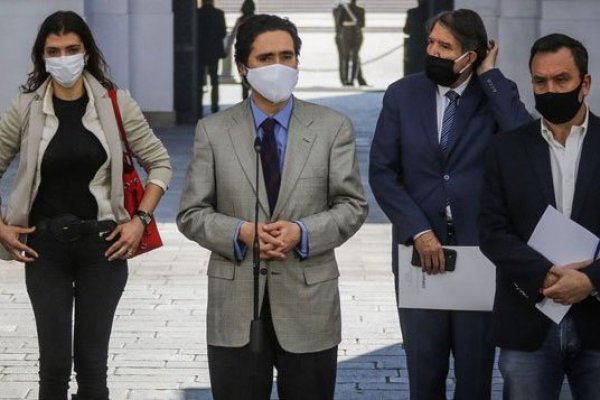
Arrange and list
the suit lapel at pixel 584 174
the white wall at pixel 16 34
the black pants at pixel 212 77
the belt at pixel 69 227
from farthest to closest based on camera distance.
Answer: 1. the black pants at pixel 212 77
2. the white wall at pixel 16 34
3. the belt at pixel 69 227
4. the suit lapel at pixel 584 174

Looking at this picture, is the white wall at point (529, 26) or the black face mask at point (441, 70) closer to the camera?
the black face mask at point (441, 70)

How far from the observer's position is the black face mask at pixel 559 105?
16.7 feet

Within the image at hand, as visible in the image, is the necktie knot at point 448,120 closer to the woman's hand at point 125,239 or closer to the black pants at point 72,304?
the woman's hand at point 125,239

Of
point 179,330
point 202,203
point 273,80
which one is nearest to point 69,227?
point 202,203

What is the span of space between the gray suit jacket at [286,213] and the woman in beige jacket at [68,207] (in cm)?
64

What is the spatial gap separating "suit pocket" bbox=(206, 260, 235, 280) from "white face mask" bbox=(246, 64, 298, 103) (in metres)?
0.61

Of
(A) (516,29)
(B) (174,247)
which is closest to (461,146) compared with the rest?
(B) (174,247)

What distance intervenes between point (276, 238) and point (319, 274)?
270mm

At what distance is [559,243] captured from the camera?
503 centimetres

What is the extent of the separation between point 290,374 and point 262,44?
1.17 meters

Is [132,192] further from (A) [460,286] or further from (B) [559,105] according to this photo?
(B) [559,105]

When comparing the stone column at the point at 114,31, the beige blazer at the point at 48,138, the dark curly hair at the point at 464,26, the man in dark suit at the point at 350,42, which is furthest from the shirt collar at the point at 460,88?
the man in dark suit at the point at 350,42

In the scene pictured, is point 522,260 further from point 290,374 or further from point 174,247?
point 174,247

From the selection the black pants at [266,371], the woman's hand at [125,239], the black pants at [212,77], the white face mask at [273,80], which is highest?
the white face mask at [273,80]
